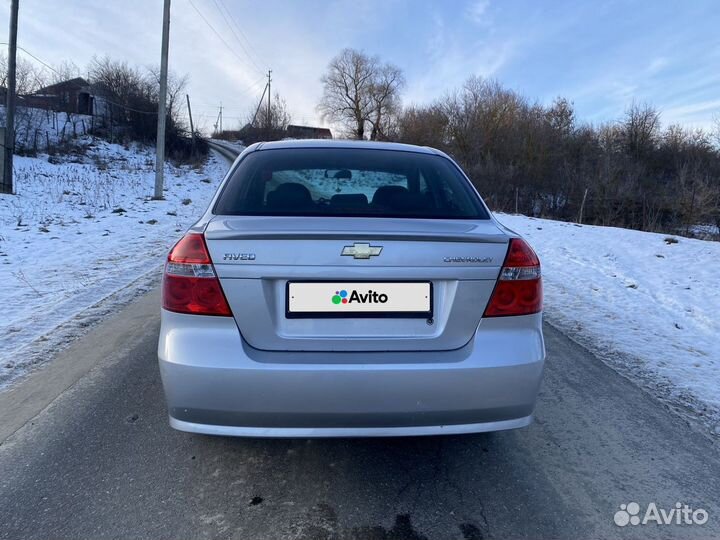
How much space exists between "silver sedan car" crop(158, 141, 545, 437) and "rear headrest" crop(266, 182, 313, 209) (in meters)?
0.34

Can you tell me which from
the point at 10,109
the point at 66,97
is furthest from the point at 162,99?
the point at 66,97

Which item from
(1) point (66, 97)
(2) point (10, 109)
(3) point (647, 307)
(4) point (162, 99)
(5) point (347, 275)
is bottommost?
(3) point (647, 307)

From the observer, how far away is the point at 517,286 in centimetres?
220

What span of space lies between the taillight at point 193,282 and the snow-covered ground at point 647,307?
299 cm

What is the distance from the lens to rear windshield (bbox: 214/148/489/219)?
100 inches

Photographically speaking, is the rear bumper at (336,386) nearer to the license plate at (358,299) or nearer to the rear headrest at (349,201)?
the license plate at (358,299)

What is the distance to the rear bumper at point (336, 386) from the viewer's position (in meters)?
2.02

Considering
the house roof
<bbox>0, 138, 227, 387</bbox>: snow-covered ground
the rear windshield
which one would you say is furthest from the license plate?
the house roof

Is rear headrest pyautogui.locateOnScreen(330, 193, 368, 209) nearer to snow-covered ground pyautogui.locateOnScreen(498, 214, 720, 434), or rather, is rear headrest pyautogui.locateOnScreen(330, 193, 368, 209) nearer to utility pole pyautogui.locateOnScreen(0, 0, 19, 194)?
snow-covered ground pyautogui.locateOnScreen(498, 214, 720, 434)

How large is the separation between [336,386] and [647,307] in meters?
5.08

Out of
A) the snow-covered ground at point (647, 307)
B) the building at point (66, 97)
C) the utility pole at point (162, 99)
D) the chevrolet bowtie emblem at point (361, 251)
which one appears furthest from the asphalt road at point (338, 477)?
the building at point (66, 97)

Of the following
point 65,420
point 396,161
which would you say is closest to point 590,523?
point 396,161

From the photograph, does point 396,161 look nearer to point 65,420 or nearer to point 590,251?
point 65,420

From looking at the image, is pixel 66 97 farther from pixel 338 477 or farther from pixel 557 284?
pixel 338 477
